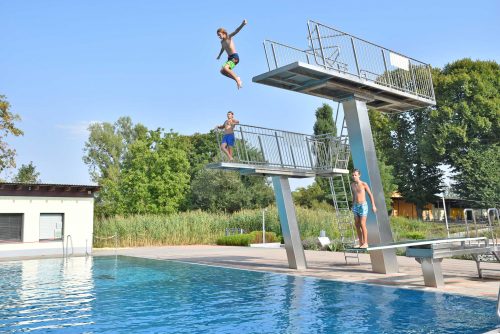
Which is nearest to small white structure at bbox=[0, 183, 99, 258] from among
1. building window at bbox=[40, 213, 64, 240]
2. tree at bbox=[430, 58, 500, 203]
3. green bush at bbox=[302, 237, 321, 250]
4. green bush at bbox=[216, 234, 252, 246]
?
building window at bbox=[40, 213, 64, 240]

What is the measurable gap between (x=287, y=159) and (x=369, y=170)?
2707 millimetres

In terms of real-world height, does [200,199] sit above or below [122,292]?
above

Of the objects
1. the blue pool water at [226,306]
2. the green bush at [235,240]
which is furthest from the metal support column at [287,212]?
the green bush at [235,240]

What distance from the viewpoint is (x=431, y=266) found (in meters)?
11.1

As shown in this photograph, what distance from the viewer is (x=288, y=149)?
14867mm

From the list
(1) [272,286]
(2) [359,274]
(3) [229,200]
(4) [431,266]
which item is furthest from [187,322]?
(3) [229,200]

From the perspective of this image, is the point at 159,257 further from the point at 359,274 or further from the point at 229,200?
the point at 229,200

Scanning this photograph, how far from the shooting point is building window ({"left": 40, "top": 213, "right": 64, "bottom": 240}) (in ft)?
82.3

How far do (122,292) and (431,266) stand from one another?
7.90 metres

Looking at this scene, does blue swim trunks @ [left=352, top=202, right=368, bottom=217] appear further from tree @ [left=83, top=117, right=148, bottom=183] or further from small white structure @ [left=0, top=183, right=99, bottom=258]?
tree @ [left=83, top=117, right=148, bottom=183]

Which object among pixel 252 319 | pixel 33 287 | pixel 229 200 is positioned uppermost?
pixel 229 200

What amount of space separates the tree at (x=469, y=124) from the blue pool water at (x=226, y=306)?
Answer: 3308 cm

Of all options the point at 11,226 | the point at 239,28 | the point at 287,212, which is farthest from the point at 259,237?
the point at 239,28

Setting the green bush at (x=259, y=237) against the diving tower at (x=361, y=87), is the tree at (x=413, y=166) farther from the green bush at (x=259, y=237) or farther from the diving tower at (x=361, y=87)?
the diving tower at (x=361, y=87)
